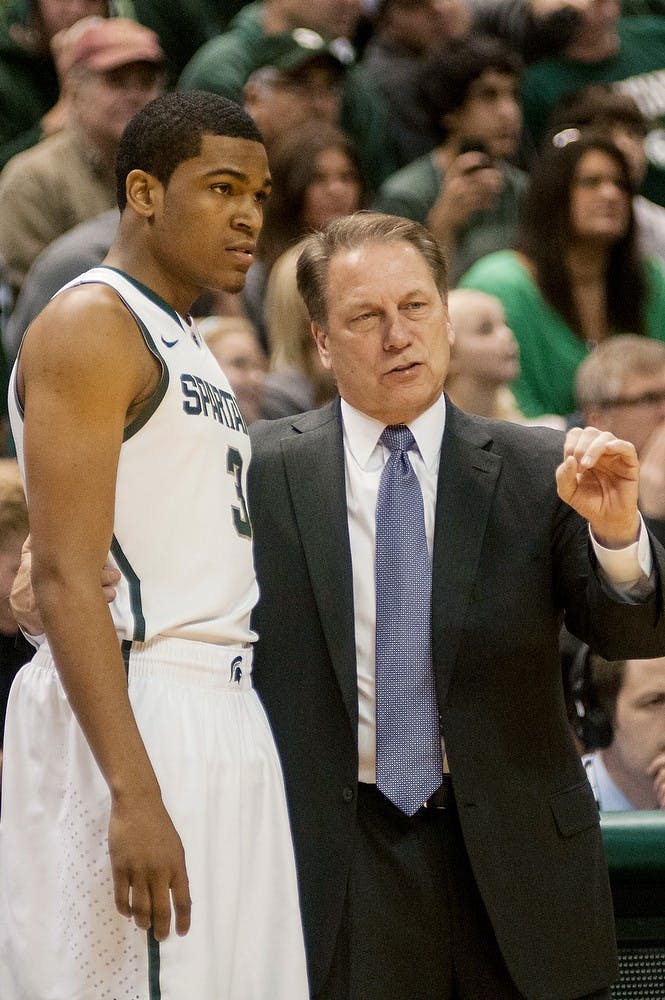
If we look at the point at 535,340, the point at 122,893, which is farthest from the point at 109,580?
the point at 535,340

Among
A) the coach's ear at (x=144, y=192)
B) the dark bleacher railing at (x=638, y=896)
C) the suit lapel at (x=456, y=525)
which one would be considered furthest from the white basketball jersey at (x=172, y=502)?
the dark bleacher railing at (x=638, y=896)

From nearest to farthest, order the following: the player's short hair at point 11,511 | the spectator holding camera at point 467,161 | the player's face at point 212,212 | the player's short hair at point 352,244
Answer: the player's face at point 212,212, the player's short hair at point 352,244, the player's short hair at point 11,511, the spectator holding camera at point 467,161

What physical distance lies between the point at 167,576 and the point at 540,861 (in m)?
0.85

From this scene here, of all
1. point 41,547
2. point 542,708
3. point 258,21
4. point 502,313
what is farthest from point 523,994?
point 258,21

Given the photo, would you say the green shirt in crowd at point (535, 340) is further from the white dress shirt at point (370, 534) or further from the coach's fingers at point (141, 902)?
the coach's fingers at point (141, 902)

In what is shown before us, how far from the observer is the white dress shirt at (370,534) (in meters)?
2.62

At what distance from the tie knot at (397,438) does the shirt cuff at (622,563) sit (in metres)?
0.41

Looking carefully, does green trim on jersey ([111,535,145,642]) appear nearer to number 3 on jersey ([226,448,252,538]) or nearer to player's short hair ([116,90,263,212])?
number 3 on jersey ([226,448,252,538])

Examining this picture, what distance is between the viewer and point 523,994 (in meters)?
2.64

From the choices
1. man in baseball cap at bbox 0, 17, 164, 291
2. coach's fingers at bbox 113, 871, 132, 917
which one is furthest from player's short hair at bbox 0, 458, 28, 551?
man in baseball cap at bbox 0, 17, 164, 291

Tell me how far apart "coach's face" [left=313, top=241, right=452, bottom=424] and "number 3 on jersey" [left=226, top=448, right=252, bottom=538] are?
454 mm

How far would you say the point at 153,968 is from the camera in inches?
87.3

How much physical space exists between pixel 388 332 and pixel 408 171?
133 inches

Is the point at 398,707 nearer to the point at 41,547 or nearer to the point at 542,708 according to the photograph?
the point at 542,708
